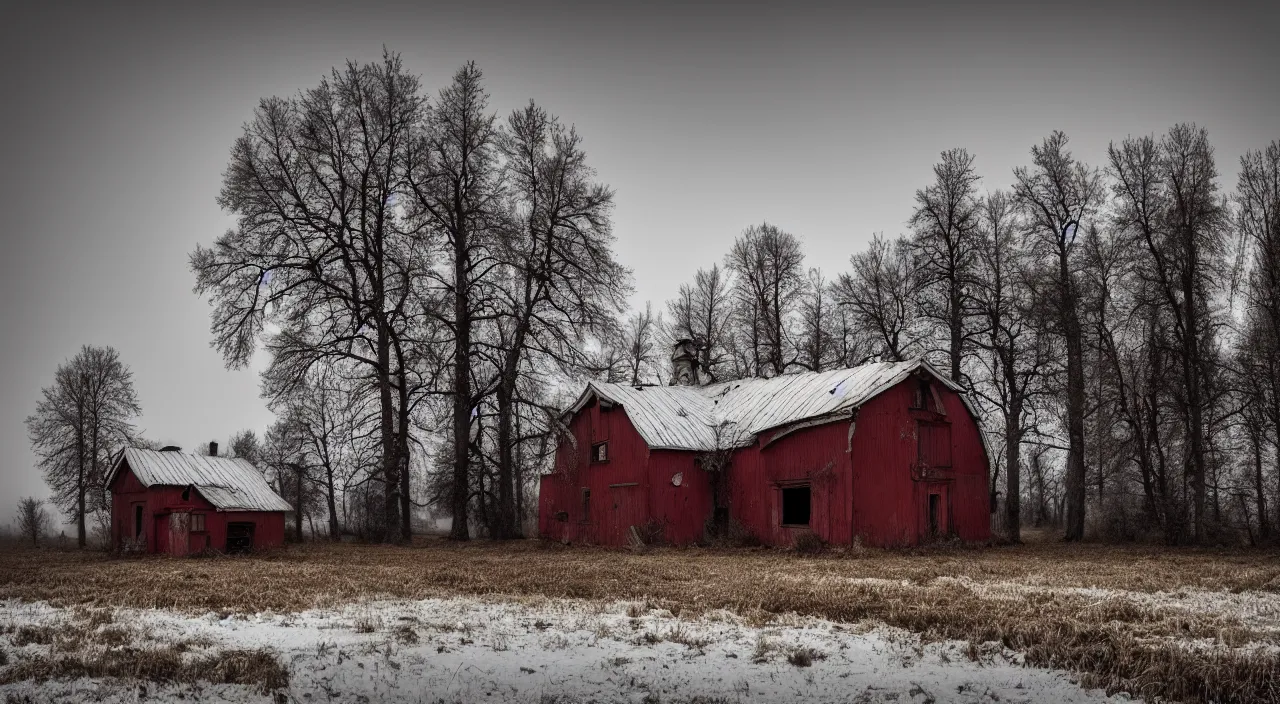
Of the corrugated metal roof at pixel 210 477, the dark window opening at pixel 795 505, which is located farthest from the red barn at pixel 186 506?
the dark window opening at pixel 795 505

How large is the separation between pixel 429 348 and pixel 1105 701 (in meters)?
24.2

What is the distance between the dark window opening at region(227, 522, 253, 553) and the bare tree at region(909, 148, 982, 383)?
2468 centimetres

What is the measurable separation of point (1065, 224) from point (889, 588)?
20065mm

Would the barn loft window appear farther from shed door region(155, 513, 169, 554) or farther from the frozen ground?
shed door region(155, 513, 169, 554)

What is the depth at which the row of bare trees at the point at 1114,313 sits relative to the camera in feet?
83.5

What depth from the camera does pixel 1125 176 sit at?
26.7 metres

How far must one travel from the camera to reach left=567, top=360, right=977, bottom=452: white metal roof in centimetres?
2547

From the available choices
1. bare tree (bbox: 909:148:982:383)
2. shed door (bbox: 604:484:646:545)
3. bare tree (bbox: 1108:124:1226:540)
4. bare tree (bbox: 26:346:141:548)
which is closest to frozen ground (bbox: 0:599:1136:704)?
shed door (bbox: 604:484:646:545)

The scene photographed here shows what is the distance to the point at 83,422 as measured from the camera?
3903 cm

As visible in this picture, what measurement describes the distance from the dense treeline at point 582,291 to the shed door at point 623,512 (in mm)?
3801

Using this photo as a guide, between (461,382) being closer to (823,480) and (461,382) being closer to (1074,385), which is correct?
(823,480)

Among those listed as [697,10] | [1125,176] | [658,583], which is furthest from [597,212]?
[697,10]

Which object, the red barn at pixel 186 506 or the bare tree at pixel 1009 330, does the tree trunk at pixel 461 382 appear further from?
the bare tree at pixel 1009 330

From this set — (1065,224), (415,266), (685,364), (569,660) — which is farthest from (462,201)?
(569,660)
